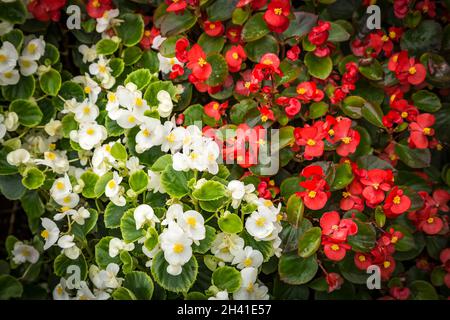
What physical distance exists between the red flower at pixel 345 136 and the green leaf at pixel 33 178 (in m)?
0.79

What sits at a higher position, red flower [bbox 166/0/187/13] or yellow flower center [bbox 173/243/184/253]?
red flower [bbox 166/0/187/13]

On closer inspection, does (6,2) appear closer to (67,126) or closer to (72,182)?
(67,126)

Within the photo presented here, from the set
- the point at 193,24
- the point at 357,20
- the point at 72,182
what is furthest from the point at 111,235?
the point at 357,20

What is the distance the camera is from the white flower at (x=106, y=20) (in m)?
1.50

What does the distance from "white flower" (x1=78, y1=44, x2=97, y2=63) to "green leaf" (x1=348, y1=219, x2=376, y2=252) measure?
894mm

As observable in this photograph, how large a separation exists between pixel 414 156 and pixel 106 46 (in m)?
0.95

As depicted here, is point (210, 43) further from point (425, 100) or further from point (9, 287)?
point (9, 287)

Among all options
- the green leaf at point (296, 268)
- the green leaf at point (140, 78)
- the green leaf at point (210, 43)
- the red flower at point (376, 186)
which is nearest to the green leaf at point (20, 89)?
the green leaf at point (140, 78)

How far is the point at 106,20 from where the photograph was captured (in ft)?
4.92

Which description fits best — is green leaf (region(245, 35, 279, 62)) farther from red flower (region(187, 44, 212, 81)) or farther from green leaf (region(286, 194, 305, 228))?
green leaf (region(286, 194, 305, 228))

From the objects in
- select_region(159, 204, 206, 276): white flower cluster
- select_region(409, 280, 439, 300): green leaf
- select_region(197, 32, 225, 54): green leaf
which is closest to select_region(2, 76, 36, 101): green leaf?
select_region(197, 32, 225, 54): green leaf

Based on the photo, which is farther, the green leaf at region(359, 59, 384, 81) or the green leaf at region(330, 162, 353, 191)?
the green leaf at region(359, 59, 384, 81)

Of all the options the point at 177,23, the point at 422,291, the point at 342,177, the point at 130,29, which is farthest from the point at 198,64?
the point at 422,291

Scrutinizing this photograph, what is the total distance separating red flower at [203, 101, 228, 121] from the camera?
1414 millimetres
